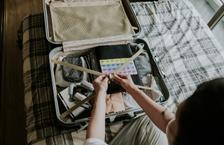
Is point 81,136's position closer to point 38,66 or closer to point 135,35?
point 38,66

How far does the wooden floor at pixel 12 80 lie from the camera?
3.97ft

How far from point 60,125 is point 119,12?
57 cm

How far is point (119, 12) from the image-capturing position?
3.87 ft

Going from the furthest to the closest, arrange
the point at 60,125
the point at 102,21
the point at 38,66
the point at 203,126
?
the point at 102,21 → the point at 38,66 → the point at 60,125 → the point at 203,126

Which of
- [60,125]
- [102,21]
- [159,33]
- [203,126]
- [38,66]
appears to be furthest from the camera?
[159,33]

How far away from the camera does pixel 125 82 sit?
0.90 meters

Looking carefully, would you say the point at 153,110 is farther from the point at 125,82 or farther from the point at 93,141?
the point at 93,141

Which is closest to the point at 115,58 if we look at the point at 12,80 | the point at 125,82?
the point at 125,82

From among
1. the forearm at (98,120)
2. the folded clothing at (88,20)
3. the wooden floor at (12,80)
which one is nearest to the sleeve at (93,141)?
the forearm at (98,120)

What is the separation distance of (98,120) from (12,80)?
2.56 feet

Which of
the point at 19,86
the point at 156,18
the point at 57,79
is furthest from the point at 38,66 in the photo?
the point at 156,18

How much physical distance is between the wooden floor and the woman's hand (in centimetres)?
54

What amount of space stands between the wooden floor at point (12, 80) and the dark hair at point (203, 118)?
0.87 meters

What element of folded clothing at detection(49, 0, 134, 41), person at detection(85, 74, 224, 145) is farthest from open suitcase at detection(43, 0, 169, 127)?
person at detection(85, 74, 224, 145)
